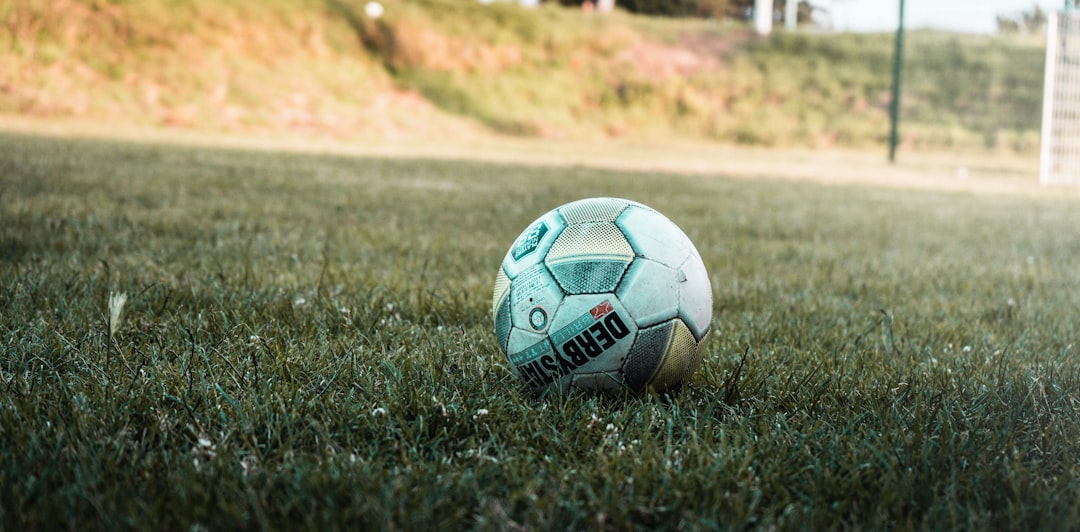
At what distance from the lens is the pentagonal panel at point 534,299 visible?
230cm

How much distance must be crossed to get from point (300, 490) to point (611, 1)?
39.0 meters

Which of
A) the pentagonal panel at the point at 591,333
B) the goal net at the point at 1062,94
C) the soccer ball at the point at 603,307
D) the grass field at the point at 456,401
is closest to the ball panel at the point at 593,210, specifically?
the soccer ball at the point at 603,307

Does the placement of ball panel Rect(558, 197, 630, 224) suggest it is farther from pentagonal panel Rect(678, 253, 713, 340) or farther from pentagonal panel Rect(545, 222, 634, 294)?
pentagonal panel Rect(678, 253, 713, 340)

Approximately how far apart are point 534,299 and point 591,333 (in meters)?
0.19

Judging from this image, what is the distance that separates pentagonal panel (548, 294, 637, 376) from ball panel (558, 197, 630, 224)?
0.96ft

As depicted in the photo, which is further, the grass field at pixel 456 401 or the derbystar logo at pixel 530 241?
the derbystar logo at pixel 530 241

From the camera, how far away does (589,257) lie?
2344mm

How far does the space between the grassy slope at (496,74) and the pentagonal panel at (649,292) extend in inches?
719

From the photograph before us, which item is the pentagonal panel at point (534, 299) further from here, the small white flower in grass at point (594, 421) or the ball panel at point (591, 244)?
the small white flower in grass at point (594, 421)

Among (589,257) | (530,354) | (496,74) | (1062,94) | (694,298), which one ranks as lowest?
(530,354)

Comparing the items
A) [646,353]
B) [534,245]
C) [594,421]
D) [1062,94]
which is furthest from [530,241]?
[1062,94]

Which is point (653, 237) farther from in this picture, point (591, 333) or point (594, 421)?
point (594, 421)

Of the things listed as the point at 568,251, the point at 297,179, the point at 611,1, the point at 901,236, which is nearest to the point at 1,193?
the point at 297,179

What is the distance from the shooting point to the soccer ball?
228 centimetres
